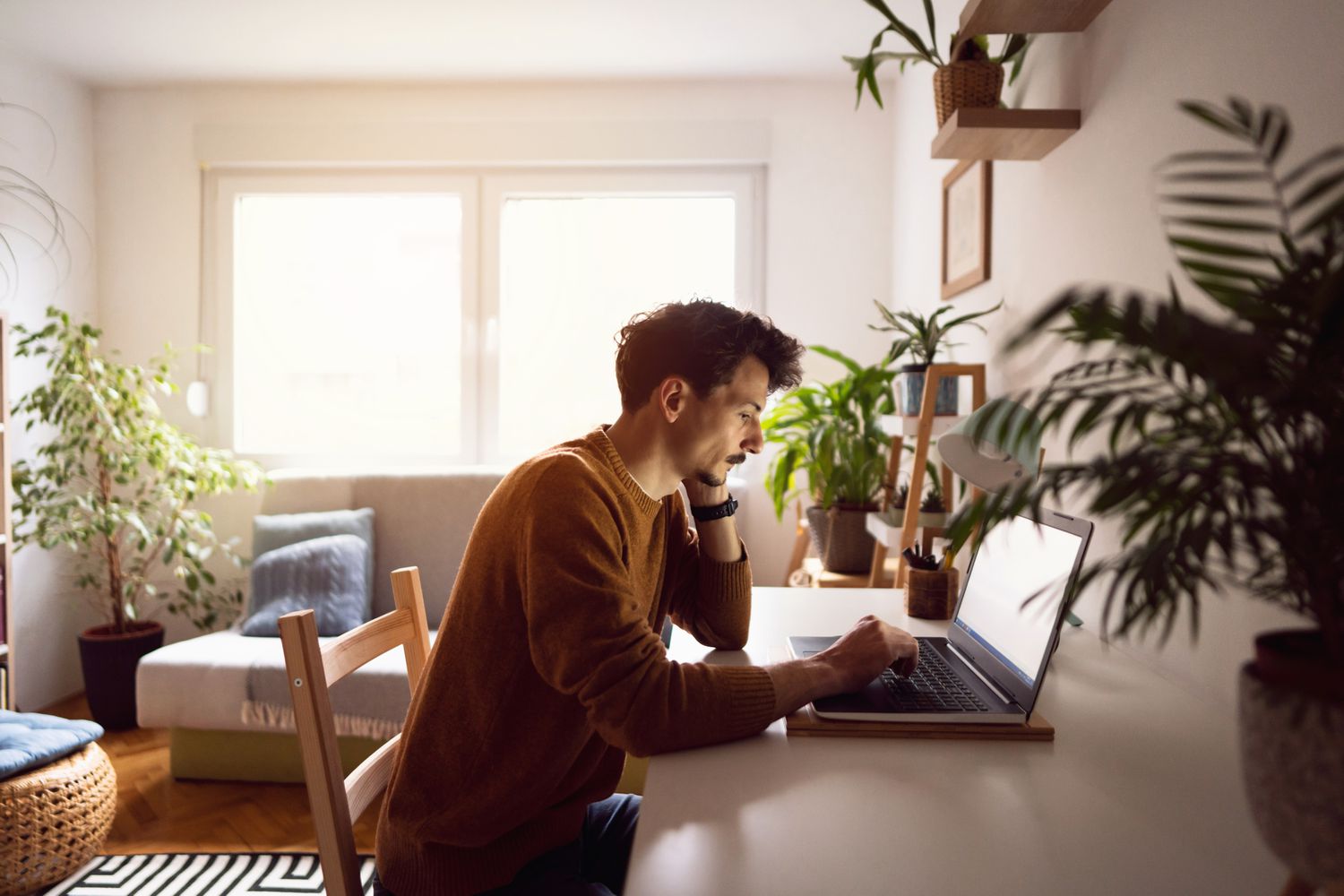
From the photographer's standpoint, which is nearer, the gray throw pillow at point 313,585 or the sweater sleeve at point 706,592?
the sweater sleeve at point 706,592

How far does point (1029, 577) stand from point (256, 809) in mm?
2283

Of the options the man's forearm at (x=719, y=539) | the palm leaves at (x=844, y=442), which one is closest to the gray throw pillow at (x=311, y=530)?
the palm leaves at (x=844, y=442)

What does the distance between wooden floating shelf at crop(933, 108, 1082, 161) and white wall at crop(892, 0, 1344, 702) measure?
0.03 m

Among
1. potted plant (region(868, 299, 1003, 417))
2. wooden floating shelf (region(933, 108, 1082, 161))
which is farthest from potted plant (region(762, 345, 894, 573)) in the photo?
wooden floating shelf (region(933, 108, 1082, 161))

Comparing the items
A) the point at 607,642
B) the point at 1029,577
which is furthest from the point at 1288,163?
the point at 607,642

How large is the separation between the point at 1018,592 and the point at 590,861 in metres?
0.70

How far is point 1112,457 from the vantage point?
0.47 metres

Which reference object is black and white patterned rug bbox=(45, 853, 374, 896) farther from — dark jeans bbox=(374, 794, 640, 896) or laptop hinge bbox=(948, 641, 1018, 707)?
laptop hinge bbox=(948, 641, 1018, 707)

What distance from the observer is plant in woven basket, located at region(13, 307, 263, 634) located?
297cm

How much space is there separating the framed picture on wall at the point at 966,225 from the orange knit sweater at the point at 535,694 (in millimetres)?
1503

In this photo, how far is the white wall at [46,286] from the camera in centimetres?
321

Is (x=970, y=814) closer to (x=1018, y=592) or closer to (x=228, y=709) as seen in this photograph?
(x=1018, y=592)

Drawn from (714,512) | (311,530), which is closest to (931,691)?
(714,512)

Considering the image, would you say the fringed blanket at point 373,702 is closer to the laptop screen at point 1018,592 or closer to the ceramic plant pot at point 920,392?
the ceramic plant pot at point 920,392
